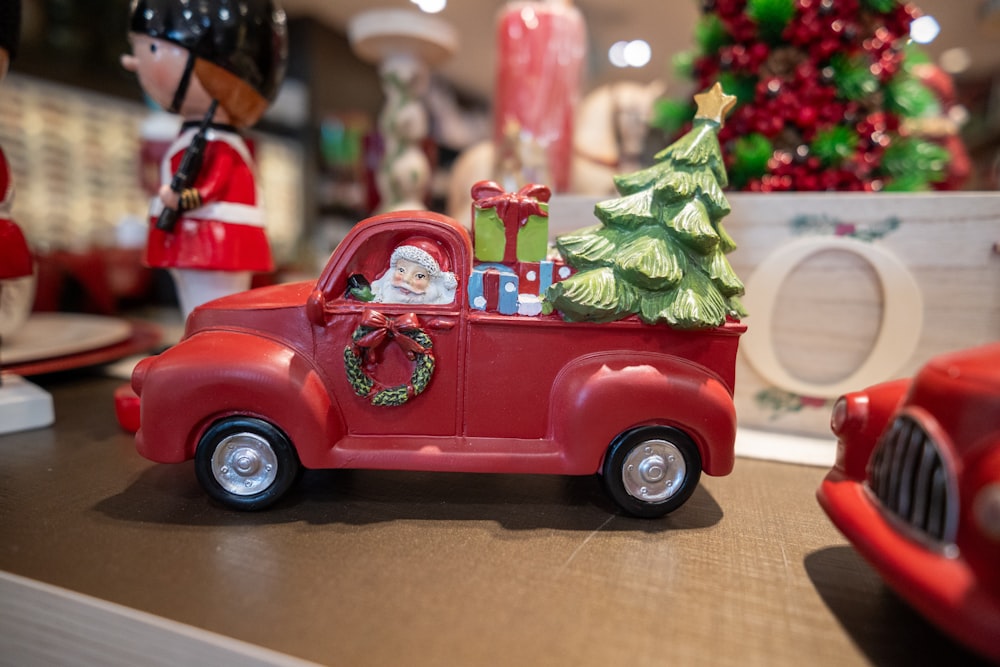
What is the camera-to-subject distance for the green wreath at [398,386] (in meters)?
1.31

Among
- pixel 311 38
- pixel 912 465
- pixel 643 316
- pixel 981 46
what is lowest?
pixel 912 465

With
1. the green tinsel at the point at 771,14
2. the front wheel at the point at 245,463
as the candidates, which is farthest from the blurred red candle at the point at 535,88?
the front wheel at the point at 245,463

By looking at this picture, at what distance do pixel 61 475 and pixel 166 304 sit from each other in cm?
271

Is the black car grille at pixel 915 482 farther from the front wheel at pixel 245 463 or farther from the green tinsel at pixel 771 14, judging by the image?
the green tinsel at pixel 771 14

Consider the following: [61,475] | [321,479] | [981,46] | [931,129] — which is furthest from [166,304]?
[981,46]

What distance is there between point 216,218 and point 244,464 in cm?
77

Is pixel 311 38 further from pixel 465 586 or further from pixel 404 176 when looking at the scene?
pixel 465 586

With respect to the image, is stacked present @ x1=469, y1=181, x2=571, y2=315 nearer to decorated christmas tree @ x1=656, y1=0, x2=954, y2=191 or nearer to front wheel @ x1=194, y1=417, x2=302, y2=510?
front wheel @ x1=194, y1=417, x2=302, y2=510

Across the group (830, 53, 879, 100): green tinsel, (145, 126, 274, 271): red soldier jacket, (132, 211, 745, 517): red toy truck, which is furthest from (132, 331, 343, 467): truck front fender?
(830, 53, 879, 100): green tinsel

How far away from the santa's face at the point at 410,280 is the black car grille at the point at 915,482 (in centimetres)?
97

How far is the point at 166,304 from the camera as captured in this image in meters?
3.83

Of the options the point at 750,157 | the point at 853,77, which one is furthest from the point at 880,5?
the point at 750,157

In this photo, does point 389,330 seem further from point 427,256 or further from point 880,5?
point 880,5

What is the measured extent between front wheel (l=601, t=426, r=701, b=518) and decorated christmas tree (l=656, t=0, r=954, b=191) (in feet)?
3.48
